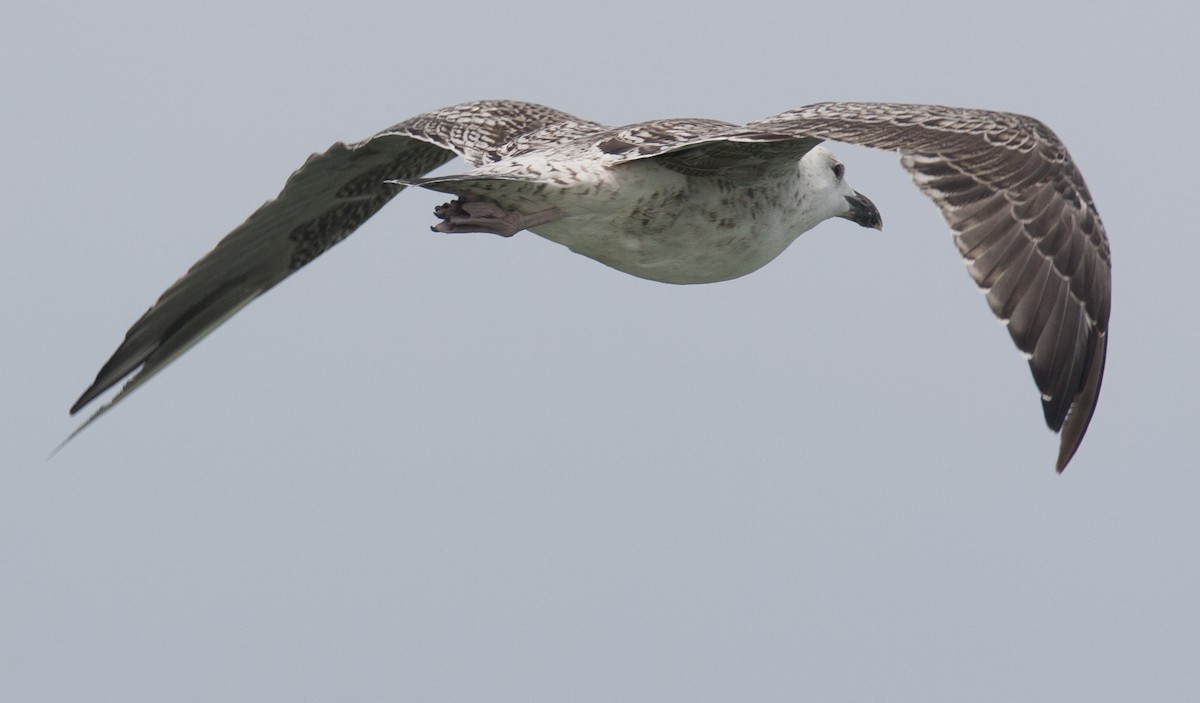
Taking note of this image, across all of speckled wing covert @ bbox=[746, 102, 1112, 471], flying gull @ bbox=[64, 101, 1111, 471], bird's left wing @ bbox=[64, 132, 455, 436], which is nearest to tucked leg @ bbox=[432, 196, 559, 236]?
flying gull @ bbox=[64, 101, 1111, 471]

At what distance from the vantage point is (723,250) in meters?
11.7

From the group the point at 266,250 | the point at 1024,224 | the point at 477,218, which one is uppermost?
the point at 1024,224

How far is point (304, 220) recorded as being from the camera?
1302 centimetres

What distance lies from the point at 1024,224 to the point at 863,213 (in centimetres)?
292

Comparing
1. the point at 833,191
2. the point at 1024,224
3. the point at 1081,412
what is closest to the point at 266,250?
the point at 833,191

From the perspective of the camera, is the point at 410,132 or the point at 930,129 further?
the point at 410,132

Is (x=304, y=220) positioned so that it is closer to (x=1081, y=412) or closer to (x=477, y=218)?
(x=477, y=218)

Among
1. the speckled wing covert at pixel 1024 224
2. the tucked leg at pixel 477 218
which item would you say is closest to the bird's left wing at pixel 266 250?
the tucked leg at pixel 477 218

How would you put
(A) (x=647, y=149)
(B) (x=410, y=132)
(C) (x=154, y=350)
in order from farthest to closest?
(C) (x=154, y=350) → (B) (x=410, y=132) → (A) (x=647, y=149)

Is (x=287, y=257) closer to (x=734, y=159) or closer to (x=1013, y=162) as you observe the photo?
(x=734, y=159)

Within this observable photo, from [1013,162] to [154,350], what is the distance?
212 inches

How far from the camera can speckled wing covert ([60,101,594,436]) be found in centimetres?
1241

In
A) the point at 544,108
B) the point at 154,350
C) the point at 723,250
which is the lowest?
the point at 154,350

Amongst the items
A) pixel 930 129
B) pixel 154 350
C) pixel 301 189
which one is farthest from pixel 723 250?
pixel 154 350
